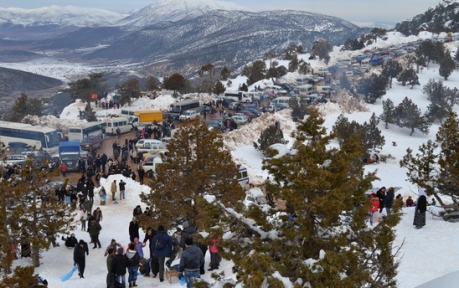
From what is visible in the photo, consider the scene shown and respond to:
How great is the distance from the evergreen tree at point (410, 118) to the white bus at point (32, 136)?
28019mm

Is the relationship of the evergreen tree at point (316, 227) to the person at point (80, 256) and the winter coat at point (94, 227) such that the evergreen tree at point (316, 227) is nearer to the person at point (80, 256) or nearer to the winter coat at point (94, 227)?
the person at point (80, 256)

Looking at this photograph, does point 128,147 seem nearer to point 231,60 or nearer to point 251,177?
point 251,177

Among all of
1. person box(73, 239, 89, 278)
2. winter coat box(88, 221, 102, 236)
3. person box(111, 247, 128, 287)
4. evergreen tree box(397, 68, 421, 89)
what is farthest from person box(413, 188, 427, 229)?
evergreen tree box(397, 68, 421, 89)

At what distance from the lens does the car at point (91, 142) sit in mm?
29114

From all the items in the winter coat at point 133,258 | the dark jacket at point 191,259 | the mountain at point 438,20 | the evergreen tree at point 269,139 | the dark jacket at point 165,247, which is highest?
the mountain at point 438,20

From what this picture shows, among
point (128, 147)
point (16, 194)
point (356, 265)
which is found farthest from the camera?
point (128, 147)

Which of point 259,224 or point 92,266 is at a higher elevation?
point 259,224

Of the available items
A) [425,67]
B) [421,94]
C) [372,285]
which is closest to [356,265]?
[372,285]

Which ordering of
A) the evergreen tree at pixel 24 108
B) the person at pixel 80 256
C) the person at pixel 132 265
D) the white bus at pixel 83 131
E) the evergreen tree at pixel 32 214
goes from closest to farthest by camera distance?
the person at pixel 132 265, the person at pixel 80 256, the evergreen tree at pixel 32 214, the white bus at pixel 83 131, the evergreen tree at pixel 24 108

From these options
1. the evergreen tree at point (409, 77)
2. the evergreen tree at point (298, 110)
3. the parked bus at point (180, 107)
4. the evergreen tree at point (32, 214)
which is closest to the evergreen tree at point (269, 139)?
the evergreen tree at point (298, 110)

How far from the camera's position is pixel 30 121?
40.3 metres

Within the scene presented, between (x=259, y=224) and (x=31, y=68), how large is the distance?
654 ft

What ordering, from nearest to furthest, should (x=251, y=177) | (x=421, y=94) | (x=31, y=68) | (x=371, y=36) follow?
(x=251, y=177), (x=421, y=94), (x=371, y=36), (x=31, y=68)

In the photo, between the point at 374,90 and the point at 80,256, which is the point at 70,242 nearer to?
the point at 80,256
